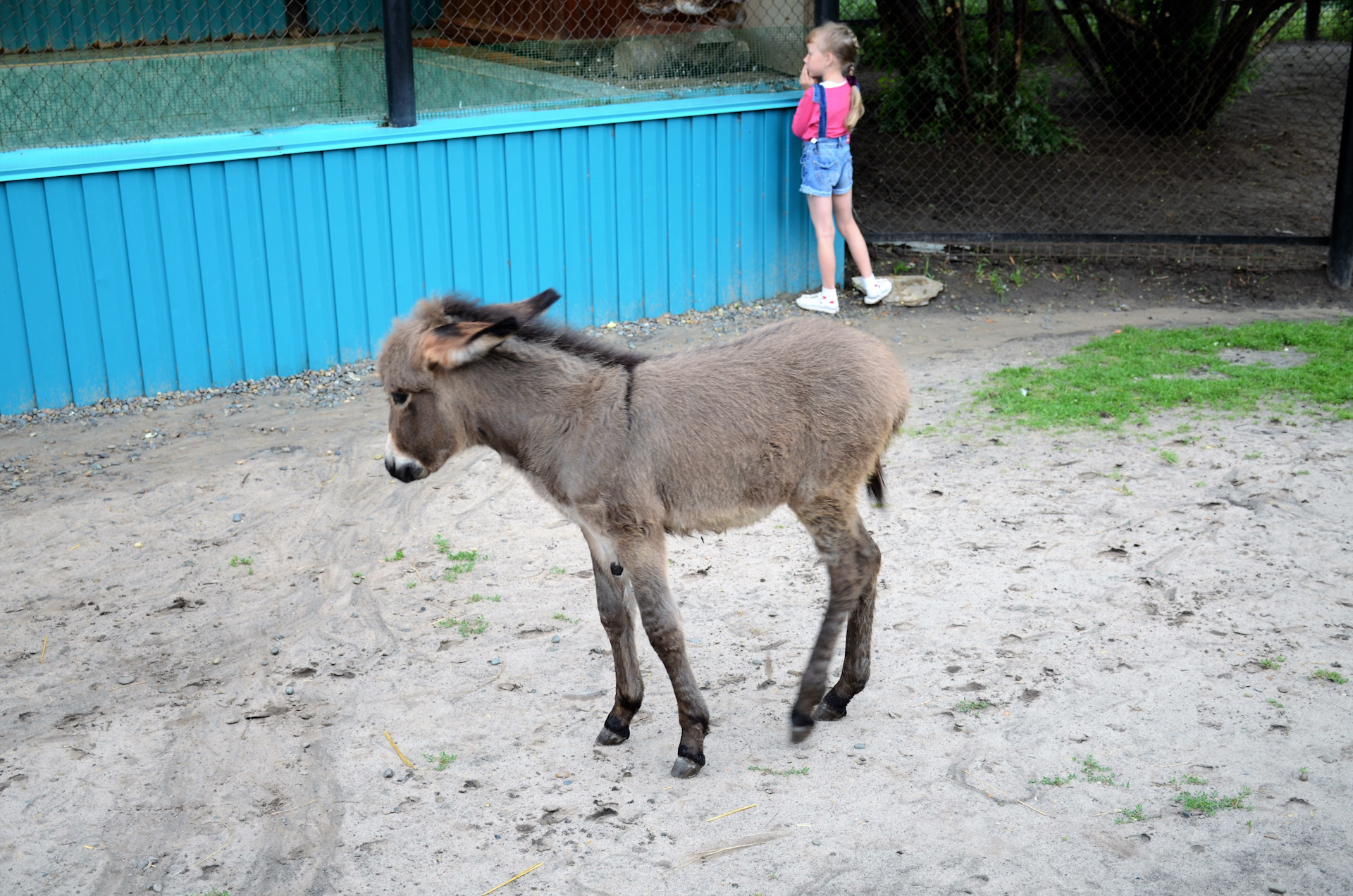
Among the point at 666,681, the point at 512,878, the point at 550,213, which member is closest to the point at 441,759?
the point at 512,878

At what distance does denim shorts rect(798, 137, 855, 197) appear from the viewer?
7977 millimetres

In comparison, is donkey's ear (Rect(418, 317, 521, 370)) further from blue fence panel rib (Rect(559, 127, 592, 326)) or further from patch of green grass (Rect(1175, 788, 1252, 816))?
blue fence panel rib (Rect(559, 127, 592, 326))

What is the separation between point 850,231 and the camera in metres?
8.15

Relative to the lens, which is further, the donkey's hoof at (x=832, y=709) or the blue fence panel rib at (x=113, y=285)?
the blue fence panel rib at (x=113, y=285)

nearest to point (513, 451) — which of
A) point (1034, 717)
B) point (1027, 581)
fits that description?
point (1034, 717)

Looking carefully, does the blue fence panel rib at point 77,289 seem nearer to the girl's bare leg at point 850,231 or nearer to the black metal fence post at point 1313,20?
the girl's bare leg at point 850,231

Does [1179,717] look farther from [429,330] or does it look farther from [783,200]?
[783,200]

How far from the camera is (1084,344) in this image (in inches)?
293

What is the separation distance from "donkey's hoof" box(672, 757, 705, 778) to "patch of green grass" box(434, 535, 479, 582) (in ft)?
5.35

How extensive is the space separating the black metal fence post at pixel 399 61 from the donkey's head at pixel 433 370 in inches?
150

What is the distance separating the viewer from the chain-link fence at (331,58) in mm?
6328

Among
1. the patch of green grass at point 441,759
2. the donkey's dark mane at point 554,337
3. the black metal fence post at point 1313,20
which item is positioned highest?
the black metal fence post at point 1313,20

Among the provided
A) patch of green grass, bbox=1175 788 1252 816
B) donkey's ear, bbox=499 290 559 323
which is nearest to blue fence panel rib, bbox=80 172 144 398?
donkey's ear, bbox=499 290 559 323

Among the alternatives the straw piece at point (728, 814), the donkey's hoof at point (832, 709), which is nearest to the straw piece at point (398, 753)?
the straw piece at point (728, 814)
